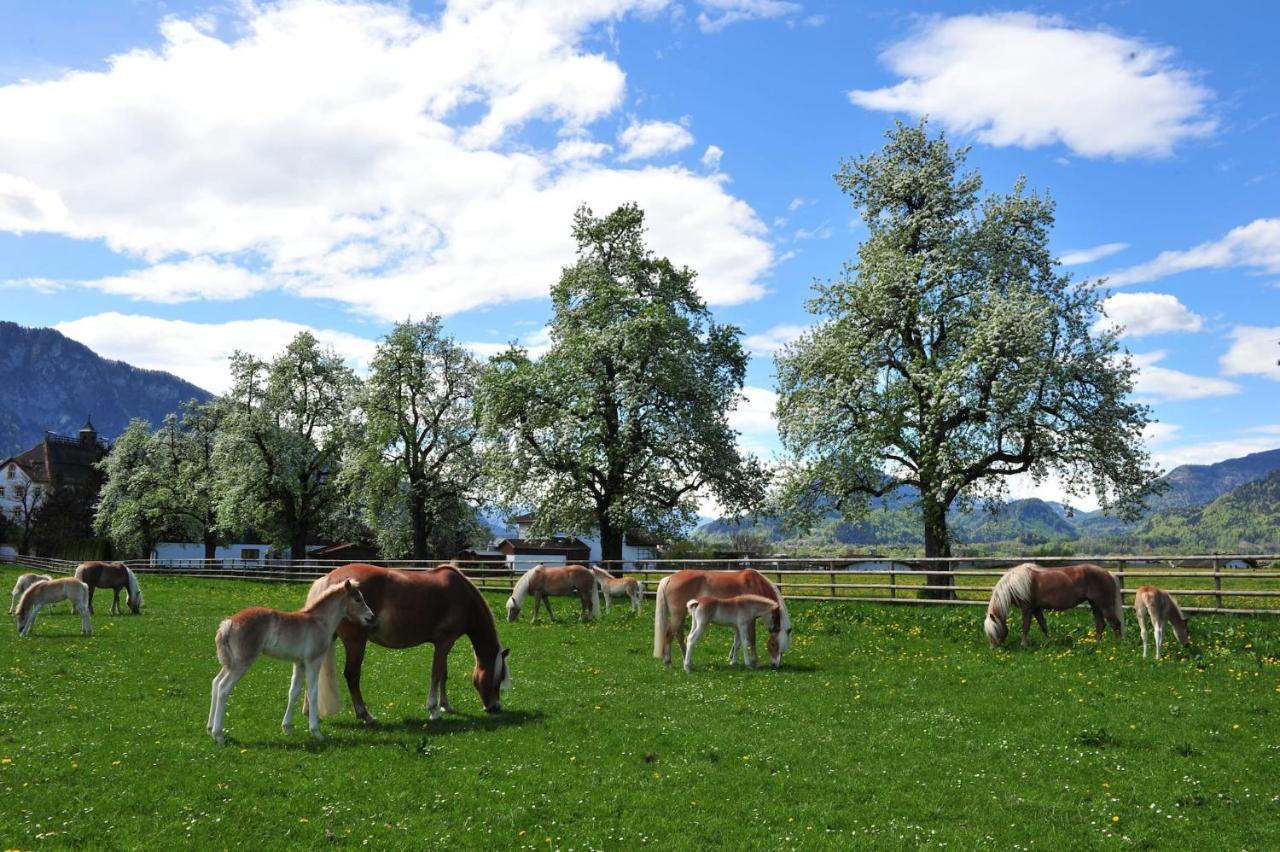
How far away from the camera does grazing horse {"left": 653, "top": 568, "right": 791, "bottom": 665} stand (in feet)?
51.4

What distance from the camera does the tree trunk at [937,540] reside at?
26.0 meters

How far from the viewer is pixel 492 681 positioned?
11.5 metres

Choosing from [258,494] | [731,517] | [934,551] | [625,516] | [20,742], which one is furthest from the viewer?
[258,494]

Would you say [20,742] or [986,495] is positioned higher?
[986,495]

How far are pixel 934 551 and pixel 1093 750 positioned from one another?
19337 millimetres

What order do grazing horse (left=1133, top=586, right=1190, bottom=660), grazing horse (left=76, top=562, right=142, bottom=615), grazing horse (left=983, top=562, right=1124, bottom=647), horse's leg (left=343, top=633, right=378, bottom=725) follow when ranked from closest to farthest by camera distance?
horse's leg (left=343, top=633, right=378, bottom=725) < grazing horse (left=1133, top=586, right=1190, bottom=660) < grazing horse (left=983, top=562, right=1124, bottom=647) < grazing horse (left=76, top=562, right=142, bottom=615)

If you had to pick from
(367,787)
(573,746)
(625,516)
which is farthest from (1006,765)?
(625,516)

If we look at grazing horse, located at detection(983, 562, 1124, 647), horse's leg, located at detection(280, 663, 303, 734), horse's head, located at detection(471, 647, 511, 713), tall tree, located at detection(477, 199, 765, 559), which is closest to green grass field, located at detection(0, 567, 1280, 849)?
horse's leg, located at detection(280, 663, 303, 734)

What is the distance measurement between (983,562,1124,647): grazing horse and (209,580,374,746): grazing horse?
13.4 metres

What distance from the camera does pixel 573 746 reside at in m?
9.73

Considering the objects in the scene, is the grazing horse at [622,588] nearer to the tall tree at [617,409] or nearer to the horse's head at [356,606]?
Result: the tall tree at [617,409]

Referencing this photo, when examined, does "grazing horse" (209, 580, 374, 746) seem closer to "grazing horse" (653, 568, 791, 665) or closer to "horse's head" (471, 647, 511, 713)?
"horse's head" (471, 647, 511, 713)

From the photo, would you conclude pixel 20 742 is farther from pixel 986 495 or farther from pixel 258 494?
pixel 258 494

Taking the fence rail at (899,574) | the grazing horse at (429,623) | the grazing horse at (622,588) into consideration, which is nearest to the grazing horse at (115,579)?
the fence rail at (899,574)
